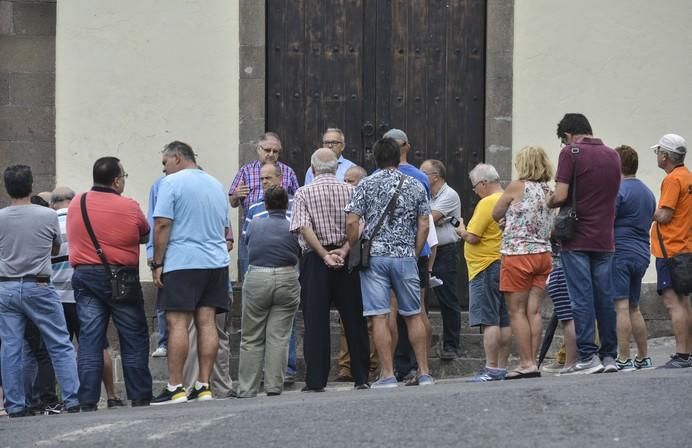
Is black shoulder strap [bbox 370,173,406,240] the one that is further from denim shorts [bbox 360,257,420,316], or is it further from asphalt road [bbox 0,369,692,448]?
asphalt road [bbox 0,369,692,448]

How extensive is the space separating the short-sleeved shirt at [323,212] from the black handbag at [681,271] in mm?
2359

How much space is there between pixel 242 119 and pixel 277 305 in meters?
3.61

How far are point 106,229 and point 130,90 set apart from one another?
147 inches

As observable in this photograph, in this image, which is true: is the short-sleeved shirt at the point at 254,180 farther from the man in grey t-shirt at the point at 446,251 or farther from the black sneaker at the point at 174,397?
the black sneaker at the point at 174,397

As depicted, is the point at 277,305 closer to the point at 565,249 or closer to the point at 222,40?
the point at 565,249

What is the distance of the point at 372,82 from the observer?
48.9 feet

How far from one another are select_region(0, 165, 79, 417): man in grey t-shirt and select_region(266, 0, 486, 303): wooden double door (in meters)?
3.82

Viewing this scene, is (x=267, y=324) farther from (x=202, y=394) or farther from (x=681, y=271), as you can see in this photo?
(x=681, y=271)

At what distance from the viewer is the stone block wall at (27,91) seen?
14.9m

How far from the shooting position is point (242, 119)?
1470 cm

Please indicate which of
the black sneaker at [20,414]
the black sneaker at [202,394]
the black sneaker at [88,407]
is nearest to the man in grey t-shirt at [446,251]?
the black sneaker at [202,394]

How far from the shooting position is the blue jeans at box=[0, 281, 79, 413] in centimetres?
1138

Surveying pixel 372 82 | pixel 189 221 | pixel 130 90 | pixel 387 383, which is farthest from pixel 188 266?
pixel 372 82

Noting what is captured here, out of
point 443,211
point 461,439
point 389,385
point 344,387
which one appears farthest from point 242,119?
point 461,439
